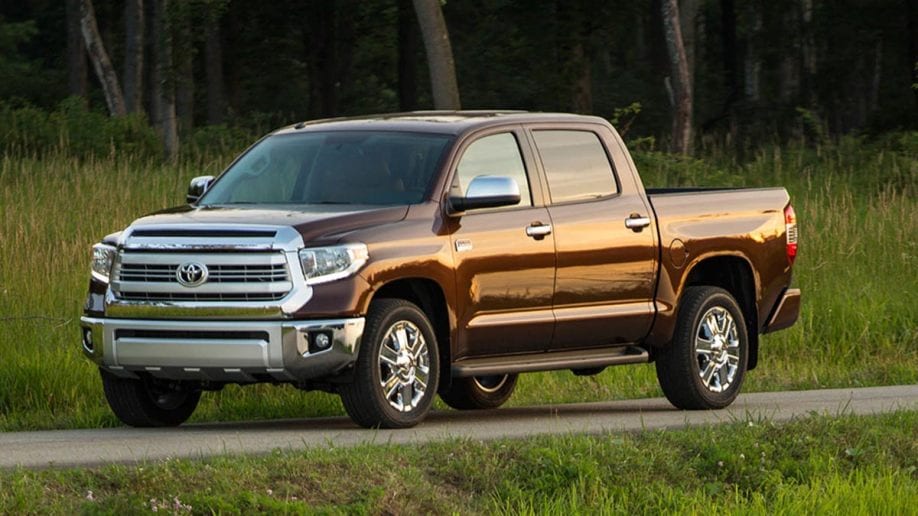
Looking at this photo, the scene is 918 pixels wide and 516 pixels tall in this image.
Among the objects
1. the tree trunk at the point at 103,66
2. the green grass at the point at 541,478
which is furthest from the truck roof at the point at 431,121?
the tree trunk at the point at 103,66

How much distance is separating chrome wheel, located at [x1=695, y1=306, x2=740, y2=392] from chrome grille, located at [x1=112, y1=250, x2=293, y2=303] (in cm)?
354

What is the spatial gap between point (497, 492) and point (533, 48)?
3509 cm

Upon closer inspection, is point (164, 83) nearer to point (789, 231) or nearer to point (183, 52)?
point (183, 52)

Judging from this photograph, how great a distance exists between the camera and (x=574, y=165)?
41.9 ft

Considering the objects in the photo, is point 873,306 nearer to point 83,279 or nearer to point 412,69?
point 83,279

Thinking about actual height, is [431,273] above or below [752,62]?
above

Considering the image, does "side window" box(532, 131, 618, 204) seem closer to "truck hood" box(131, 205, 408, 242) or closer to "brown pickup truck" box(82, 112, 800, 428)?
"brown pickup truck" box(82, 112, 800, 428)

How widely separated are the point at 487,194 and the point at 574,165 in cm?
142

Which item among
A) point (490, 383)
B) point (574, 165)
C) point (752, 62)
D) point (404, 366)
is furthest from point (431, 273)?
point (752, 62)

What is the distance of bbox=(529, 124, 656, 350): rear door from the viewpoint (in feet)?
40.5

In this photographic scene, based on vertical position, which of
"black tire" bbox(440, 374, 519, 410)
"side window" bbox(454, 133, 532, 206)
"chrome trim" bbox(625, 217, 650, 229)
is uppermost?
"side window" bbox(454, 133, 532, 206)

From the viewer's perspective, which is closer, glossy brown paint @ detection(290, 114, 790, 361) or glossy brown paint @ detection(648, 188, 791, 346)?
glossy brown paint @ detection(290, 114, 790, 361)

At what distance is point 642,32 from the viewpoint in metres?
80.3

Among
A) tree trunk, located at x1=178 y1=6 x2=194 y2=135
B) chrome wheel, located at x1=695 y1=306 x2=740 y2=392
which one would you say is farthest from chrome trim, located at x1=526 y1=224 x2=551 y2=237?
tree trunk, located at x1=178 y1=6 x2=194 y2=135
